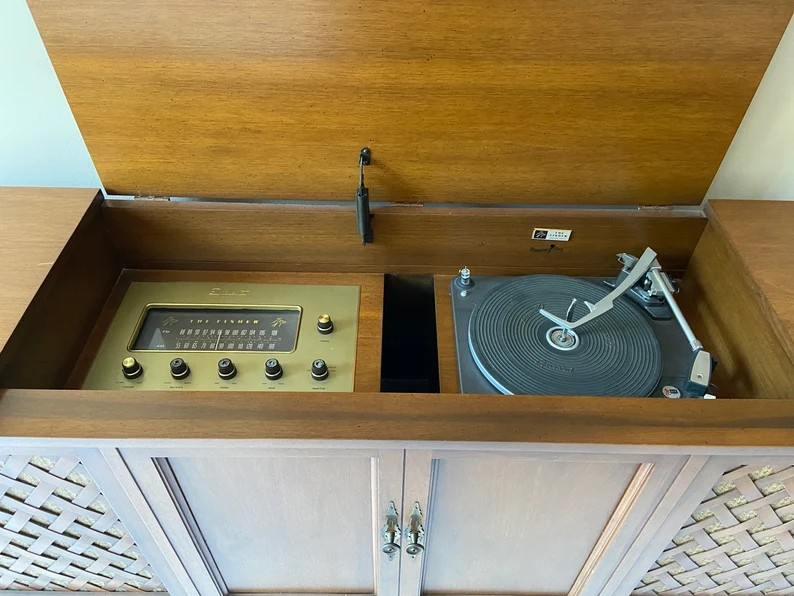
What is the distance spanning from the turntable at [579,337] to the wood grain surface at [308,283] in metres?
0.15

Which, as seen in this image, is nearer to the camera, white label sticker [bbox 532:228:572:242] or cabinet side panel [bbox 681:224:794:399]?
cabinet side panel [bbox 681:224:794:399]

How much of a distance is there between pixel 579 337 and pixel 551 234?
0.74ft

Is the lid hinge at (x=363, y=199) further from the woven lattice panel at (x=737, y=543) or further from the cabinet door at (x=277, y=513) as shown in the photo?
the woven lattice panel at (x=737, y=543)

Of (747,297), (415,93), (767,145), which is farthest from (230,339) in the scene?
(767,145)

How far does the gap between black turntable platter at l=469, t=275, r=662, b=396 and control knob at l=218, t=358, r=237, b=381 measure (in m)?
0.40

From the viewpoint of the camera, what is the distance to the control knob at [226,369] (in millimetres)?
949

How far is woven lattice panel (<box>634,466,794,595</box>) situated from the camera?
0.87m

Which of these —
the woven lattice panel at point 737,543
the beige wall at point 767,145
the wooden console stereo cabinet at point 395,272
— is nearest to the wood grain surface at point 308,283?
the wooden console stereo cabinet at point 395,272

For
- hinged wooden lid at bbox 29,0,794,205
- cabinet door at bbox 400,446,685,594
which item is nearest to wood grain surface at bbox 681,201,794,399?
hinged wooden lid at bbox 29,0,794,205

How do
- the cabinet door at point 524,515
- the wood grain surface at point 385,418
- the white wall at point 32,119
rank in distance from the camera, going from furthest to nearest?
the white wall at point 32,119 → the cabinet door at point 524,515 → the wood grain surface at point 385,418

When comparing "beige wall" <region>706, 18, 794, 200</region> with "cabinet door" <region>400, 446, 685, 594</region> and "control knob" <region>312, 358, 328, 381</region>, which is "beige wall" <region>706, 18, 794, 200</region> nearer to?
"cabinet door" <region>400, 446, 685, 594</region>

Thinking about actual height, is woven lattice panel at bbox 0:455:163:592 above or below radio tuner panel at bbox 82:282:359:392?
below

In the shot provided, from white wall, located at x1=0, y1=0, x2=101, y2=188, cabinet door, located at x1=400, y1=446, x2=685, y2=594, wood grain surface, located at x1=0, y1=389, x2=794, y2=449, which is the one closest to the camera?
wood grain surface, located at x1=0, y1=389, x2=794, y2=449

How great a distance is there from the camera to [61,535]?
3.15ft
